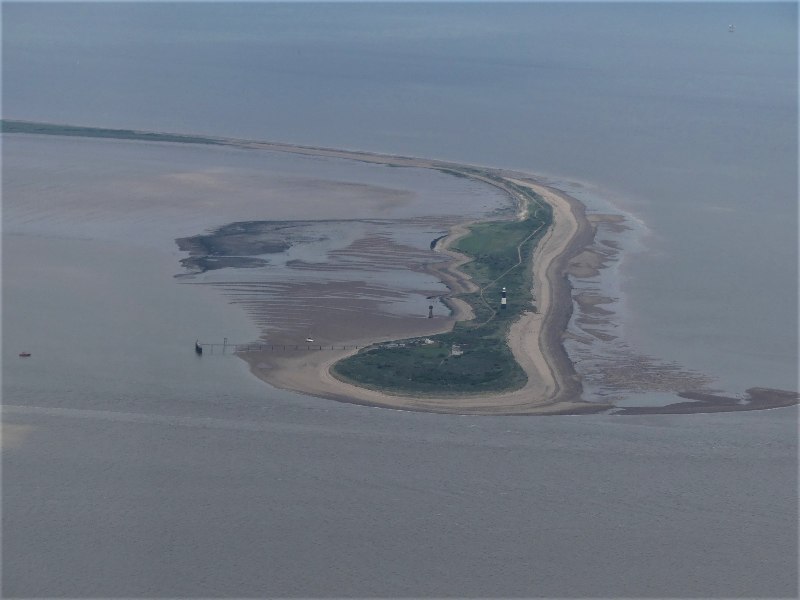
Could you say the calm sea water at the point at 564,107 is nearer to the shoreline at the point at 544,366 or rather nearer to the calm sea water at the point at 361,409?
the calm sea water at the point at 361,409

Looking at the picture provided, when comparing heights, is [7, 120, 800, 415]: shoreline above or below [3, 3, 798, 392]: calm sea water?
below

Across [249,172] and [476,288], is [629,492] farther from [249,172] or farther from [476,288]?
[249,172]

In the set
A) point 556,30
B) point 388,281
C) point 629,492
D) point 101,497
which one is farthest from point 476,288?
point 556,30

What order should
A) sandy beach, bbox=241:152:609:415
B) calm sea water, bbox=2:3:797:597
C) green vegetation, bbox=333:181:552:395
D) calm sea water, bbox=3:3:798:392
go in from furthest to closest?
calm sea water, bbox=3:3:798:392 → green vegetation, bbox=333:181:552:395 → sandy beach, bbox=241:152:609:415 → calm sea water, bbox=2:3:797:597

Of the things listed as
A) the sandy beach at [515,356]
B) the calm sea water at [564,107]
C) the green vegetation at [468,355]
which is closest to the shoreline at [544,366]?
the sandy beach at [515,356]

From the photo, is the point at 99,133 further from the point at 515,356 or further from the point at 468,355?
the point at 515,356

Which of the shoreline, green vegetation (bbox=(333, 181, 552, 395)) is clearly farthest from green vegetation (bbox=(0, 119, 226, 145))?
green vegetation (bbox=(333, 181, 552, 395))

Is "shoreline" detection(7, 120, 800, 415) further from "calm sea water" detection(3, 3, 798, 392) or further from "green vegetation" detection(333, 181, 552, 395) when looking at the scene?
"calm sea water" detection(3, 3, 798, 392)
